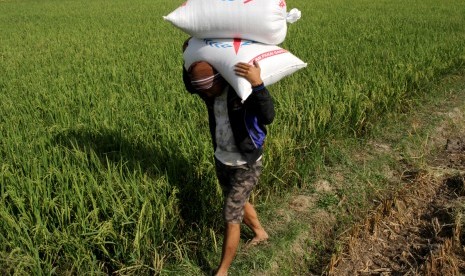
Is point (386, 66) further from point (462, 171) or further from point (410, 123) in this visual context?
point (462, 171)

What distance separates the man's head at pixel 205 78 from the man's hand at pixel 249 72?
0.37 feet

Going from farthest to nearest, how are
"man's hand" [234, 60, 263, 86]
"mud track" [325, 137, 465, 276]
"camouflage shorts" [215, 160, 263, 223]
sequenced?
"mud track" [325, 137, 465, 276], "camouflage shorts" [215, 160, 263, 223], "man's hand" [234, 60, 263, 86]

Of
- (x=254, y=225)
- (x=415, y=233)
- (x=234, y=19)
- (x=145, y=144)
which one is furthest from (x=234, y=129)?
(x=415, y=233)

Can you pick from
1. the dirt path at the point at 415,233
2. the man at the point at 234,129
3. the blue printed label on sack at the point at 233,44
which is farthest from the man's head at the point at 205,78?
the dirt path at the point at 415,233

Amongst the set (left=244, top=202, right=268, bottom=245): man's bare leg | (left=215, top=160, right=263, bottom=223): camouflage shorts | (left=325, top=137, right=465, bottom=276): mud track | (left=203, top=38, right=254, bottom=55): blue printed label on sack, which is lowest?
(left=325, top=137, right=465, bottom=276): mud track

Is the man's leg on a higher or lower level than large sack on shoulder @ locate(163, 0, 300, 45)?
lower

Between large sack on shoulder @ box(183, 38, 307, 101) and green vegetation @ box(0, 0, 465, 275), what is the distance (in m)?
0.68

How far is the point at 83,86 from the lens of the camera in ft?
12.2

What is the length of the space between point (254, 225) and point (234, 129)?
0.61 meters

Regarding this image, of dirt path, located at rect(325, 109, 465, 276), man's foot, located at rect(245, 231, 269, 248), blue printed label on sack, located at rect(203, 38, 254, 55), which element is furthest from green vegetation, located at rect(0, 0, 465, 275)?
blue printed label on sack, located at rect(203, 38, 254, 55)

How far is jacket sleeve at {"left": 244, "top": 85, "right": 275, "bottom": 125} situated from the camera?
146cm

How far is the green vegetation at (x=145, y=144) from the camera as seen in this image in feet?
5.67

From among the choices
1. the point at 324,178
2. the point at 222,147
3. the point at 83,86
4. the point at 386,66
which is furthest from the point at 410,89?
the point at 83,86

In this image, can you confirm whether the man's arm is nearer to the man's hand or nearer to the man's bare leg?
the man's hand
